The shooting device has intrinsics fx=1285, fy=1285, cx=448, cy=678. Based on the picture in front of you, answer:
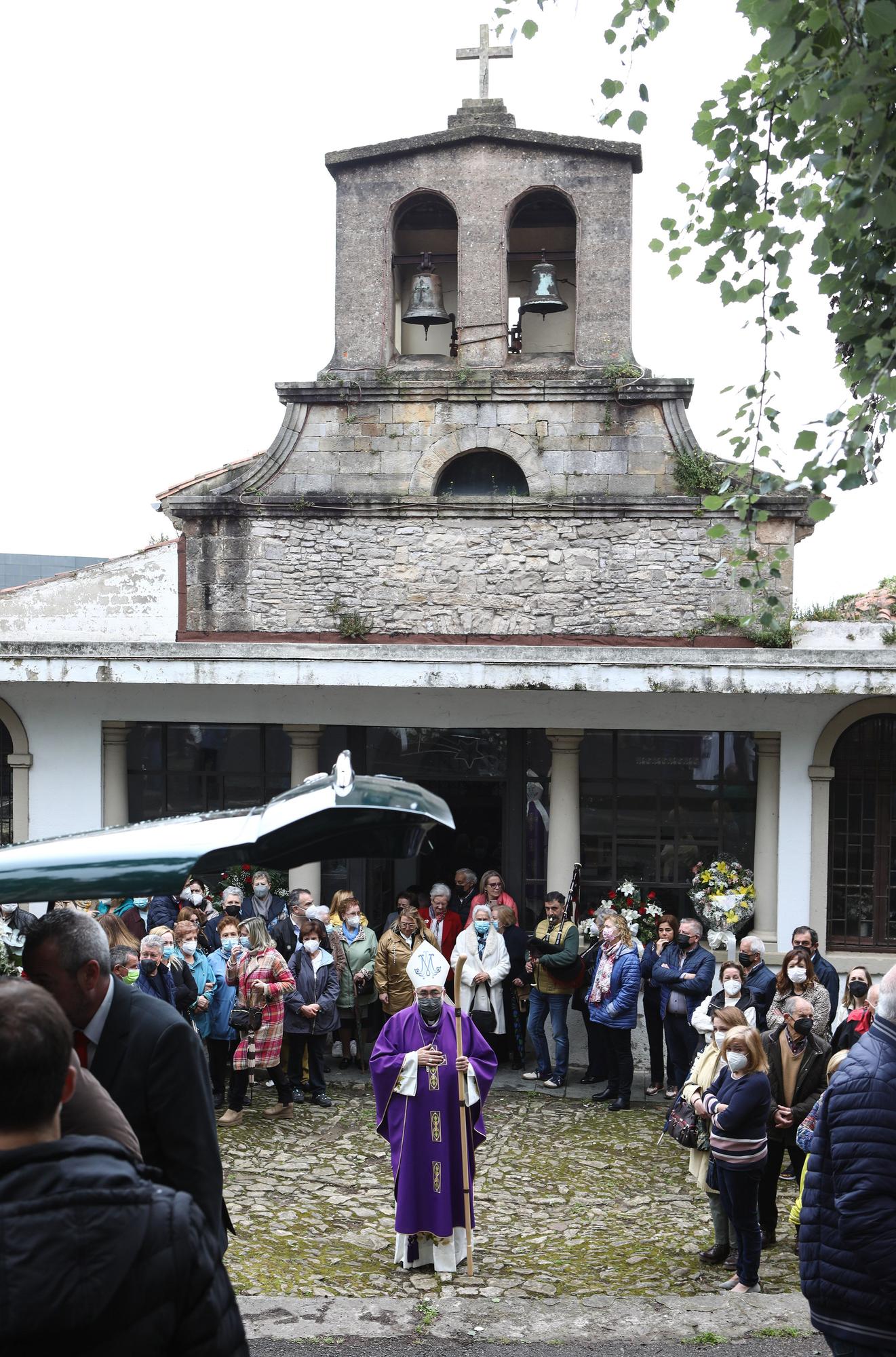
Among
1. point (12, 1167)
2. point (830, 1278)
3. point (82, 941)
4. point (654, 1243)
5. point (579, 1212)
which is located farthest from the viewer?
point (579, 1212)

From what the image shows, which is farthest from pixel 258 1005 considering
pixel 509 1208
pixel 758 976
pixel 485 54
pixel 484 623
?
pixel 485 54

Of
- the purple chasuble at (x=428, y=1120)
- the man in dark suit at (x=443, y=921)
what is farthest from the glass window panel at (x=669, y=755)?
the purple chasuble at (x=428, y=1120)

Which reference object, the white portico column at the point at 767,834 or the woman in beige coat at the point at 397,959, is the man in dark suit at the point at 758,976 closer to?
the woman in beige coat at the point at 397,959

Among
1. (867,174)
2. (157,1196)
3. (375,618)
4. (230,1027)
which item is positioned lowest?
(230,1027)

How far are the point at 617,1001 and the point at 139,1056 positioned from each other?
26.2 ft

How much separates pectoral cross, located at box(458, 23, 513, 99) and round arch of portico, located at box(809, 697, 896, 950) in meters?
9.02

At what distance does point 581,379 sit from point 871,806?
610 centimetres

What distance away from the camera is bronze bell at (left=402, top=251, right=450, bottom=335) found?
15328mm

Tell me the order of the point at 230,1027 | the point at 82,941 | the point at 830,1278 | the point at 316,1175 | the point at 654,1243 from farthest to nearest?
the point at 230,1027
the point at 316,1175
the point at 654,1243
the point at 830,1278
the point at 82,941

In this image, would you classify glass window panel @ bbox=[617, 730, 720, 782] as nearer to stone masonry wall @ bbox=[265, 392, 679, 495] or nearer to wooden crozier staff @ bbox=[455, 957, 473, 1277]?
stone masonry wall @ bbox=[265, 392, 679, 495]

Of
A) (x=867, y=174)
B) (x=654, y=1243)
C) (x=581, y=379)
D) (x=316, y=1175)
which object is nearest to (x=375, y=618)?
(x=581, y=379)

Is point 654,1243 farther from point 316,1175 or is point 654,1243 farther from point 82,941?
point 82,941

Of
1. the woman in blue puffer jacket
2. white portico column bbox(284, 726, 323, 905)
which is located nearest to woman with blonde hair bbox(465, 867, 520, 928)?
the woman in blue puffer jacket

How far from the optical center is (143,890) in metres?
3.84
